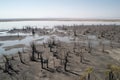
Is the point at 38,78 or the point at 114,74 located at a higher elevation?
the point at 114,74

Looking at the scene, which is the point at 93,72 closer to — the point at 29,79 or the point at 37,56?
the point at 29,79

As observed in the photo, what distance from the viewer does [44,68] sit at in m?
23.6

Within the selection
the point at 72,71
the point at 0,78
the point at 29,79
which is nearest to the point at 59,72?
the point at 72,71

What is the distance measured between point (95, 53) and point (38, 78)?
1452 centimetres

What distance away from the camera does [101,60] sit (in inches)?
1065

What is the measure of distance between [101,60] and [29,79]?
1272 cm

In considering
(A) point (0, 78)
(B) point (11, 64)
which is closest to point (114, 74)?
(A) point (0, 78)

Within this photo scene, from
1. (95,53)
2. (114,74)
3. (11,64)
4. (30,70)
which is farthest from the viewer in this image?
(95,53)

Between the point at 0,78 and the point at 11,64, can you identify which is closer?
the point at 0,78

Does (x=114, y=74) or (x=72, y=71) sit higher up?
(x=114, y=74)

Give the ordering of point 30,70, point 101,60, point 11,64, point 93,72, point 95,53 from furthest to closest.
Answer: point 95,53
point 101,60
point 11,64
point 30,70
point 93,72

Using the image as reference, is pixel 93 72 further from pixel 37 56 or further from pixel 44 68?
pixel 37 56

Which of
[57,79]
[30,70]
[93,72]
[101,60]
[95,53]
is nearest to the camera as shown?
[57,79]

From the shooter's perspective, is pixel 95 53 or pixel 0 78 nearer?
pixel 0 78
